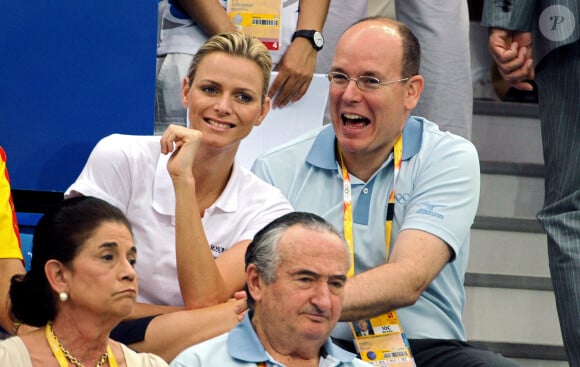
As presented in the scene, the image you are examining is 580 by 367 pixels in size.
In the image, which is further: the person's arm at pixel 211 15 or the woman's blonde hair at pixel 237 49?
the person's arm at pixel 211 15

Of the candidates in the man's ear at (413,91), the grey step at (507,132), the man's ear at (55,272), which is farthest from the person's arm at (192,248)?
the grey step at (507,132)

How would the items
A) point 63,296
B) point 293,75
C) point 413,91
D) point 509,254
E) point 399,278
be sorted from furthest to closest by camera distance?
point 509,254
point 293,75
point 413,91
point 399,278
point 63,296

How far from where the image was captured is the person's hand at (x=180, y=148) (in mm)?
3707

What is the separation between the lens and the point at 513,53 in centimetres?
439

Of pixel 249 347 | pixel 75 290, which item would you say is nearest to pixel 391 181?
pixel 249 347

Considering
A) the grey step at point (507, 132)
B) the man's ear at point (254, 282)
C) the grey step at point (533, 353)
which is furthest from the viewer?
the grey step at point (507, 132)

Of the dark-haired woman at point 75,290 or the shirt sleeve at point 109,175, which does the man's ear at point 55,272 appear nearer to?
the dark-haired woman at point 75,290

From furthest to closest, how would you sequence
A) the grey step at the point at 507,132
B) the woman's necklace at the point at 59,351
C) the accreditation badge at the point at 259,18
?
the grey step at the point at 507,132, the accreditation badge at the point at 259,18, the woman's necklace at the point at 59,351

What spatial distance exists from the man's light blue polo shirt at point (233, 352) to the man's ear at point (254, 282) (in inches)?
2.7

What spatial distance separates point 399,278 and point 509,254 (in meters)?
1.90

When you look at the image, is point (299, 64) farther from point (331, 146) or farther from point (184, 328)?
point (184, 328)

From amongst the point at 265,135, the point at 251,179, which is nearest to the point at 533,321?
the point at 265,135

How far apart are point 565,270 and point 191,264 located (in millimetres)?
1476

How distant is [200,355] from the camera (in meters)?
3.21
